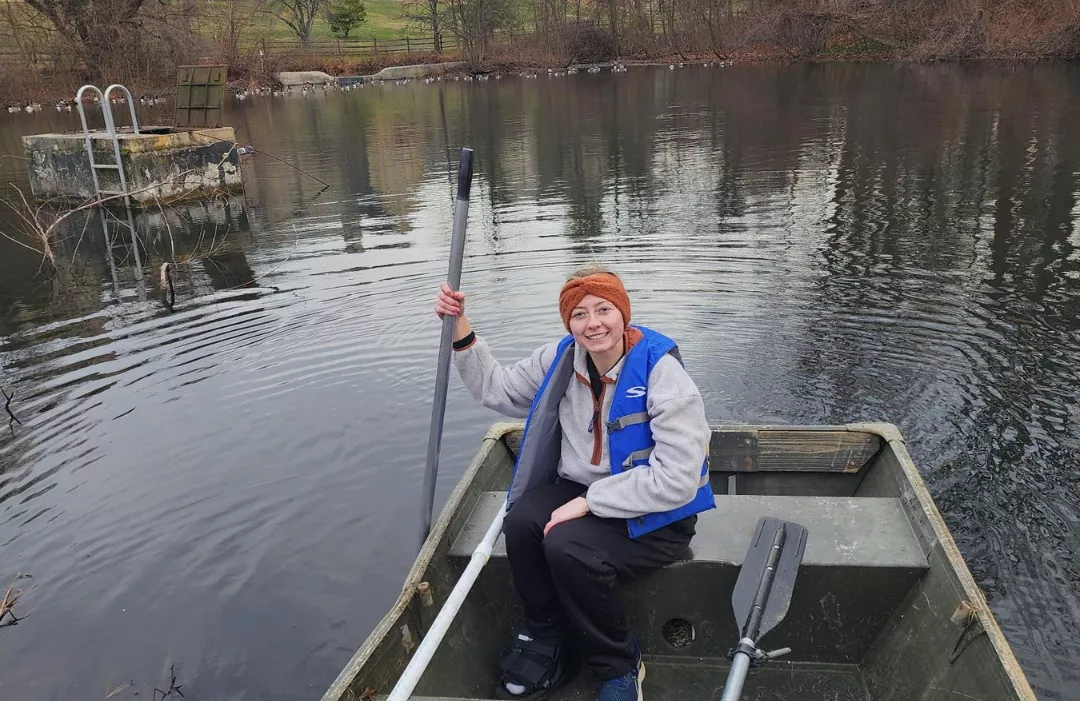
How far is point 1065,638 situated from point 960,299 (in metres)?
4.68

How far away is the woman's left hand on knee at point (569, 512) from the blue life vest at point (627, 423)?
167mm

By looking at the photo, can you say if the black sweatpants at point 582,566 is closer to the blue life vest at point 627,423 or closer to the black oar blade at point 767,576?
the blue life vest at point 627,423

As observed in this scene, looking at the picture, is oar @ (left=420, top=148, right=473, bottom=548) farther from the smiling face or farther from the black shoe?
the black shoe

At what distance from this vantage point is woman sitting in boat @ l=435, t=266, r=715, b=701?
2.74 metres

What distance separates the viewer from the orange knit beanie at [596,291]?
287cm

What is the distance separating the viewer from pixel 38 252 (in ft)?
37.8

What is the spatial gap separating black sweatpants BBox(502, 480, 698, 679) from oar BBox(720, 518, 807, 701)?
25 centimetres

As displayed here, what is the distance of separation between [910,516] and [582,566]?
1.48m

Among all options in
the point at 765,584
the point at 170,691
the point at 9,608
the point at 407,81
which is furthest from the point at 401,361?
the point at 407,81

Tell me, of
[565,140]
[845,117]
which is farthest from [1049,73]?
[565,140]

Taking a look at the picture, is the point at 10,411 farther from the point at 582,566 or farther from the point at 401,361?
the point at 582,566

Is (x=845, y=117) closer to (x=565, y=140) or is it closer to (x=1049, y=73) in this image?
(x=565, y=140)

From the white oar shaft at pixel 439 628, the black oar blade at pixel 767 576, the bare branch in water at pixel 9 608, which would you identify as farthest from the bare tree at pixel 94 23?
the black oar blade at pixel 767 576

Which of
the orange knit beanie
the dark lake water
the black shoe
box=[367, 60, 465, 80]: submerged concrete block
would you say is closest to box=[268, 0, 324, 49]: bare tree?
box=[367, 60, 465, 80]: submerged concrete block
